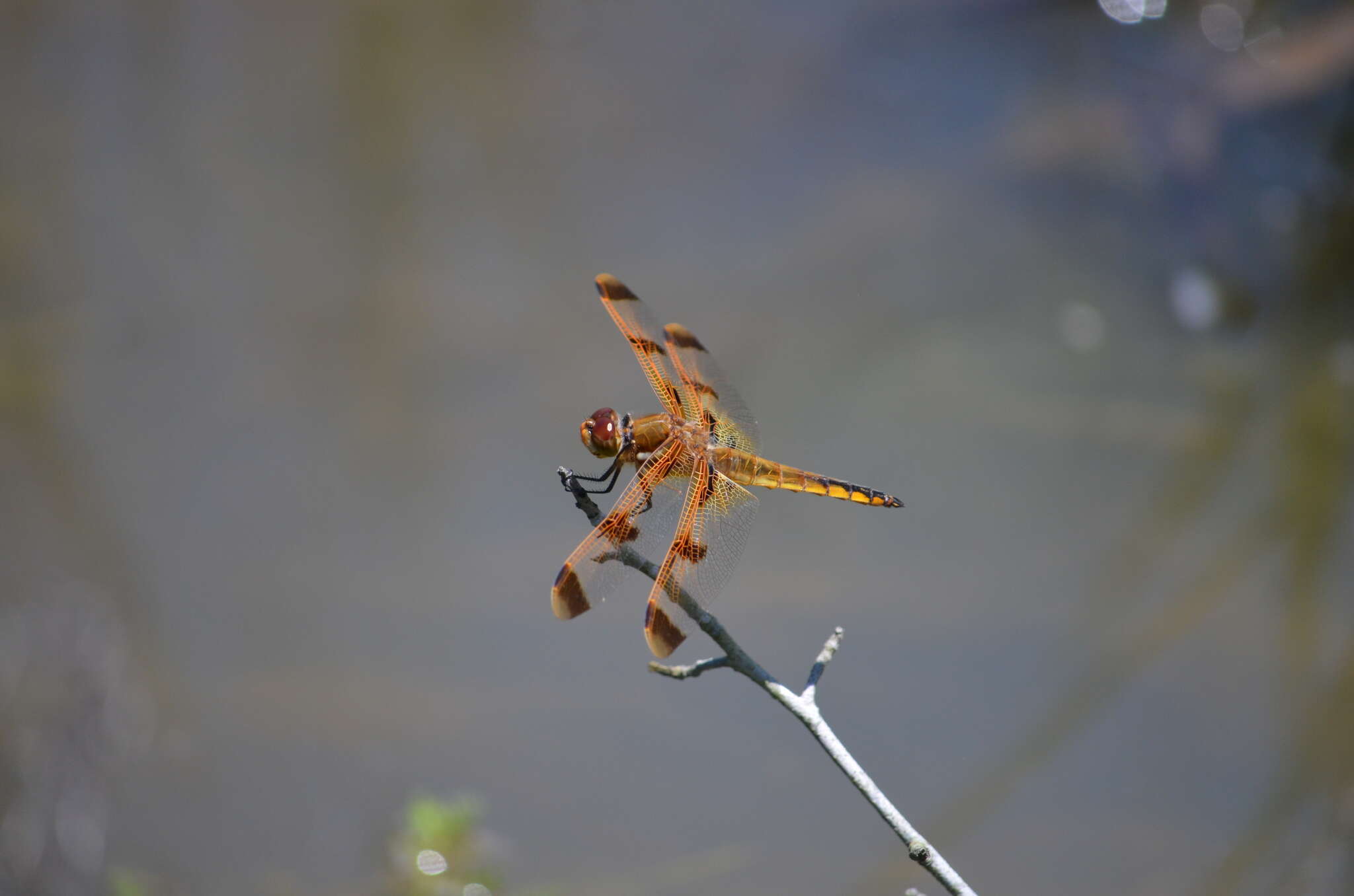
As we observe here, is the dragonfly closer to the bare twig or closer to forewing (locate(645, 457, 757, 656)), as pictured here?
forewing (locate(645, 457, 757, 656))

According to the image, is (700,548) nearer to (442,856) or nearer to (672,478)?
(672,478)

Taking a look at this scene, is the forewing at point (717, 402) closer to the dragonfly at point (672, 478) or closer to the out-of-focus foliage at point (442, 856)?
the dragonfly at point (672, 478)

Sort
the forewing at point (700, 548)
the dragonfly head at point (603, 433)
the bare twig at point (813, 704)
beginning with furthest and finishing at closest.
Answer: the dragonfly head at point (603, 433) < the forewing at point (700, 548) < the bare twig at point (813, 704)

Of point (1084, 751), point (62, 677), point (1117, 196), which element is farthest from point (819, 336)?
point (62, 677)

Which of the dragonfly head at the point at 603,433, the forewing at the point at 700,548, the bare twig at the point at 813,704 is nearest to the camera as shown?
the bare twig at the point at 813,704

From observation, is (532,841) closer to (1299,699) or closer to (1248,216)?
(1299,699)

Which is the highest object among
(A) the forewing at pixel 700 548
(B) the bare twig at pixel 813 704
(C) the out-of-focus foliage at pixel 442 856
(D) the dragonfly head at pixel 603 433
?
(B) the bare twig at pixel 813 704

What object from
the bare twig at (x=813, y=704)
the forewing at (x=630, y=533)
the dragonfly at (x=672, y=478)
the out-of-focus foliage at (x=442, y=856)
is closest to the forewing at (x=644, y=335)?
the dragonfly at (x=672, y=478)
